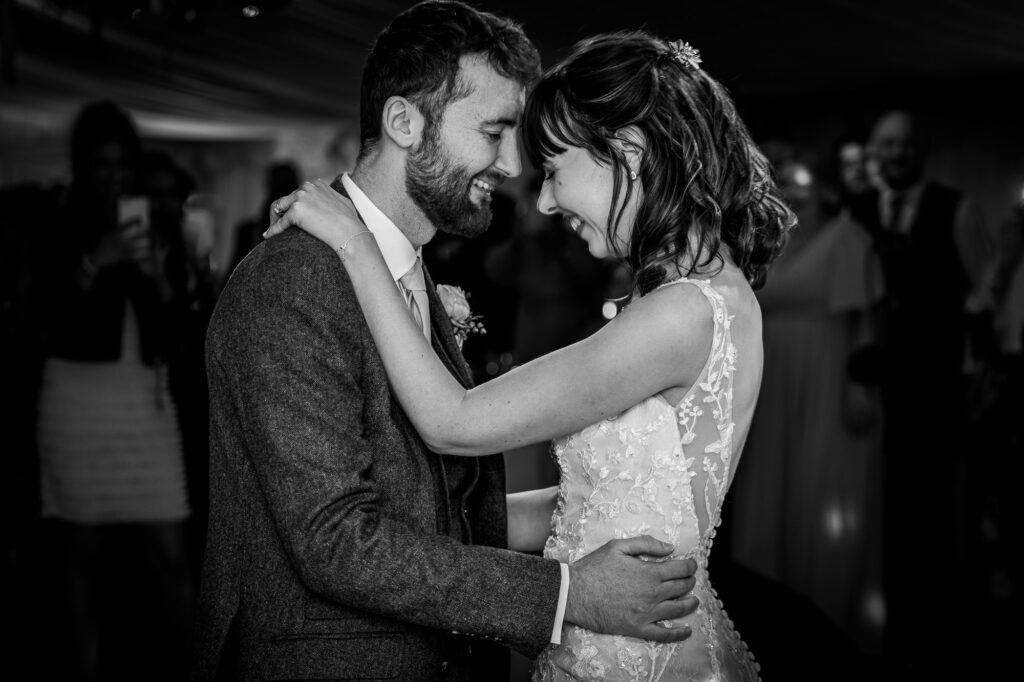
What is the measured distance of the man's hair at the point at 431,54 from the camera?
1757 mm

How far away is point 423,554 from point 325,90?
21.8ft

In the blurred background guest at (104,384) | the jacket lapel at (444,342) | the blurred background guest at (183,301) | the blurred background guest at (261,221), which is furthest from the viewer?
the blurred background guest at (261,221)

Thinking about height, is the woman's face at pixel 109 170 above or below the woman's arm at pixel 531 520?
above

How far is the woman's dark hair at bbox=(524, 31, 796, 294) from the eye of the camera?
167cm

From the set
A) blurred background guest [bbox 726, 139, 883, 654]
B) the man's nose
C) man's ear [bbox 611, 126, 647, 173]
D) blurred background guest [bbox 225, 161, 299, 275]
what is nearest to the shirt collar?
the man's nose

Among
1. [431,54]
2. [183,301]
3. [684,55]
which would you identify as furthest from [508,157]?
[183,301]

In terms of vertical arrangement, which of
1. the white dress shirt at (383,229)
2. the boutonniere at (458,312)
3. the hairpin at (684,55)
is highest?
the hairpin at (684,55)

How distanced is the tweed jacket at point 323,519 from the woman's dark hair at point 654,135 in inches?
18.2

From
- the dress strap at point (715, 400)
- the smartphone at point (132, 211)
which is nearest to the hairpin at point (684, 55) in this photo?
the dress strap at point (715, 400)

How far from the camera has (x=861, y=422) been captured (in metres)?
4.14

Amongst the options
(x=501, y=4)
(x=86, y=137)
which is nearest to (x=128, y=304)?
(x=86, y=137)

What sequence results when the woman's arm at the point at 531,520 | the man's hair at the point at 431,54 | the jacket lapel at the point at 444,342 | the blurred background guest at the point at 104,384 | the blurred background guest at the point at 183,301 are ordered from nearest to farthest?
the man's hair at the point at 431,54 < the jacket lapel at the point at 444,342 < the woman's arm at the point at 531,520 < the blurred background guest at the point at 104,384 < the blurred background guest at the point at 183,301

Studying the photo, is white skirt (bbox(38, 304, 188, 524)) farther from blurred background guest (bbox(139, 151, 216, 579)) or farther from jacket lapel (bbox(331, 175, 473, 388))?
jacket lapel (bbox(331, 175, 473, 388))

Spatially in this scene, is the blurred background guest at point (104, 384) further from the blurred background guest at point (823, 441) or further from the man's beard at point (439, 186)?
the blurred background guest at point (823, 441)
